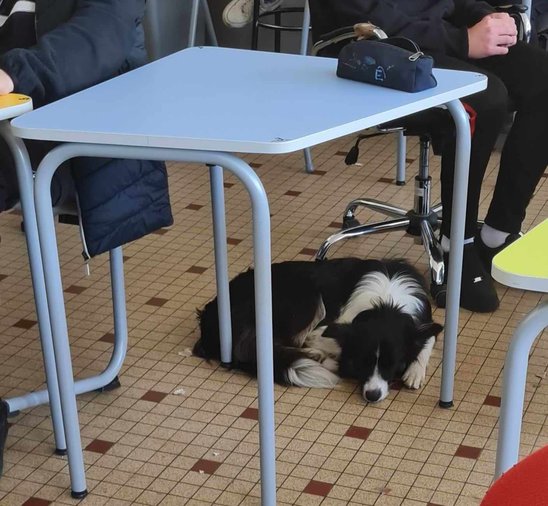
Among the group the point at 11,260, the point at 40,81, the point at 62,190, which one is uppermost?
the point at 40,81

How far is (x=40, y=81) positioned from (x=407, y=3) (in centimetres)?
115

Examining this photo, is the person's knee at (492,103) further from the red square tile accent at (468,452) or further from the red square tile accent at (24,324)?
the red square tile accent at (24,324)

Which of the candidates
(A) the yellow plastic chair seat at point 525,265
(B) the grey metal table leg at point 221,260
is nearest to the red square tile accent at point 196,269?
(B) the grey metal table leg at point 221,260

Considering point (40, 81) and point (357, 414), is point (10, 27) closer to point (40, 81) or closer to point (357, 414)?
point (40, 81)

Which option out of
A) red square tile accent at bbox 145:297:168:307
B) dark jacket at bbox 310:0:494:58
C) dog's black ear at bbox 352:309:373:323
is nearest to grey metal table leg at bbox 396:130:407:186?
dark jacket at bbox 310:0:494:58

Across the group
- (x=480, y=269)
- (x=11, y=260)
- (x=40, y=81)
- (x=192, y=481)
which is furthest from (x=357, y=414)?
(x=11, y=260)

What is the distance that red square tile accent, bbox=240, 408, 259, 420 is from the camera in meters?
2.18

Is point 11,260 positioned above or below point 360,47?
below

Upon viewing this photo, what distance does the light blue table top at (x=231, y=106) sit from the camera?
1551 mm

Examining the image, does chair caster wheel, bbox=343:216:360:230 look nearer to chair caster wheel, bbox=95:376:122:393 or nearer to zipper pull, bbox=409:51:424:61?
chair caster wheel, bbox=95:376:122:393

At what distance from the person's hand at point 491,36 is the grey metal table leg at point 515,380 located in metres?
1.56

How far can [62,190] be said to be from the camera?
1904 millimetres

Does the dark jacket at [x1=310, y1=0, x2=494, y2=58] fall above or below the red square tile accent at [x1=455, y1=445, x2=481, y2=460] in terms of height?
above

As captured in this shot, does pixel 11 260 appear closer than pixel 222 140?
No
